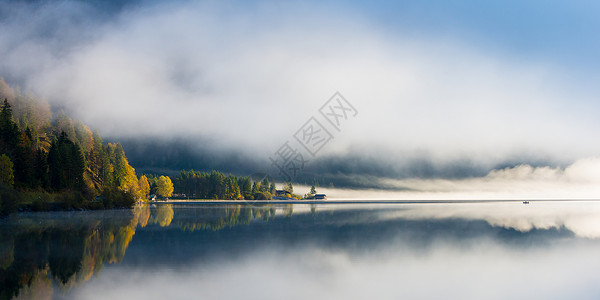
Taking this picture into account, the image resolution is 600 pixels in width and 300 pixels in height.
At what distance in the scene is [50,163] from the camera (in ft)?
221

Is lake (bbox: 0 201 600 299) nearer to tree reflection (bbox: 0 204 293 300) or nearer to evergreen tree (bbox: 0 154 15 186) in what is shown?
tree reflection (bbox: 0 204 293 300)

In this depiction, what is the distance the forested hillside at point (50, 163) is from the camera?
59.8 m

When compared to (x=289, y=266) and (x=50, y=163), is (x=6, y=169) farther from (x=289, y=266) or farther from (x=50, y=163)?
(x=289, y=266)

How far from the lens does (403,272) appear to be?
18984 millimetres

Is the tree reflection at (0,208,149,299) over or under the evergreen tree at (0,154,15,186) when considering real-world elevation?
under

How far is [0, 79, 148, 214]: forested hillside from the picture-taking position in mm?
59781

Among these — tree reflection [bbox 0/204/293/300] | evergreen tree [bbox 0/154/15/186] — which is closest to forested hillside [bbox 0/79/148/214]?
evergreen tree [bbox 0/154/15/186]

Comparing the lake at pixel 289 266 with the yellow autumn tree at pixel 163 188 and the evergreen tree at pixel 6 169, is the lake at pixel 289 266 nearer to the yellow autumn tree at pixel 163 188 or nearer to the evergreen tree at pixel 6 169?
the evergreen tree at pixel 6 169

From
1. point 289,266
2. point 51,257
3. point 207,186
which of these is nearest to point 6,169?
point 51,257

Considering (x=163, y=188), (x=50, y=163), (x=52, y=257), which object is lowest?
(x=52, y=257)

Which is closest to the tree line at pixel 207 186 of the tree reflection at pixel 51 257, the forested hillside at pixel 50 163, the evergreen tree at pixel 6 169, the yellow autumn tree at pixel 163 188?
the yellow autumn tree at pixel 163 188

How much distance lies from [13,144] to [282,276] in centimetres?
5819

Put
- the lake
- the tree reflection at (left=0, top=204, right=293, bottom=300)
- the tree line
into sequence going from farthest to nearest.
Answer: the tree line → the lake → the tree reflection at (left=0, top=204, right=293, bottom=300)

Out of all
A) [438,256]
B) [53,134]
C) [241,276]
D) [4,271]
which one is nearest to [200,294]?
[241,276]
